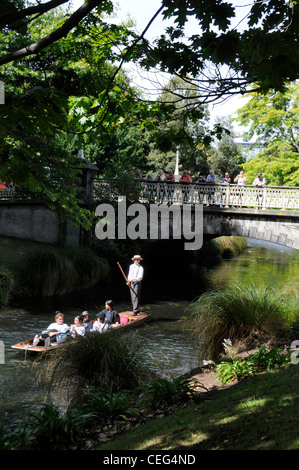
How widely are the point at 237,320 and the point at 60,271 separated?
10.1 meters

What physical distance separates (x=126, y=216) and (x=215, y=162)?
2903cm

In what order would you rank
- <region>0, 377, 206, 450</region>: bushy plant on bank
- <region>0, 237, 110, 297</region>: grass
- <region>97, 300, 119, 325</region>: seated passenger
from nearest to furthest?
<region>0, 377, 206, 450</region>: bushy plant on bank, <region>97, 300, 119, 325</region>: seated passenger, <region>0, 237, 110, 297</region>: grass

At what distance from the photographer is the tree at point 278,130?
2595 centimetres

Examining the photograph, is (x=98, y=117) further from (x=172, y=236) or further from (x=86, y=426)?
(x=172, y=236)

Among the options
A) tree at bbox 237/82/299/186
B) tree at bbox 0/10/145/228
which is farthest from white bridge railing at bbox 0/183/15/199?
tree at bbox 237/82/299/186

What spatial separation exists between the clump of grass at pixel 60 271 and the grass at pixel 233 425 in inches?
486

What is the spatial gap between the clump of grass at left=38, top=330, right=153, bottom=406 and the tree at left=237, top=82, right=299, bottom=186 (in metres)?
20.8

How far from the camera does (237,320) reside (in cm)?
914

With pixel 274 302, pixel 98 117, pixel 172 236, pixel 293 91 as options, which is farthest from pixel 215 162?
pixel 98 117

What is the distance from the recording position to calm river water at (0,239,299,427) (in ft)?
28.7

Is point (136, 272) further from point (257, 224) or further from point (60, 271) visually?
point (257, 224)

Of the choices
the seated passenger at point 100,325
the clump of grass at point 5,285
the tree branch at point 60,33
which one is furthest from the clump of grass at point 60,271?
the tree branch at point 60,33

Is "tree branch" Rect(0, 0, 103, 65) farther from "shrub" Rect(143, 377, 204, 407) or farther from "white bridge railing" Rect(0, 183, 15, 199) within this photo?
"white bridge railing" Rect(0, 183, 15, 199)

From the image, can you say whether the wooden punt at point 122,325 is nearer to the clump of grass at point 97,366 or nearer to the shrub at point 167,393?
the clump of grass at point 97,366
